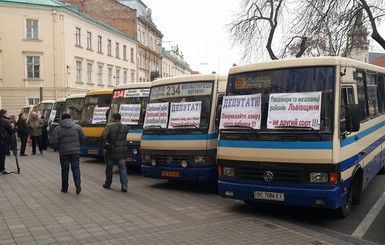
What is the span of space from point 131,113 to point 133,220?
5.82 m

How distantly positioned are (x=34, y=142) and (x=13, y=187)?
29.9 ft

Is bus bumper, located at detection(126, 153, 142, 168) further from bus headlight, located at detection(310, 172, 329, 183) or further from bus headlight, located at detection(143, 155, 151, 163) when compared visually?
bus headlight, located at detection(310, 172, 329, 183)

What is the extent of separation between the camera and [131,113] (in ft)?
41.2

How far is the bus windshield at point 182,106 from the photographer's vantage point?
9.55 metres

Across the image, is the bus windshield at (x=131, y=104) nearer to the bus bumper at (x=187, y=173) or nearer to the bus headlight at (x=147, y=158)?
the bus headlight at (x=147, y=158)

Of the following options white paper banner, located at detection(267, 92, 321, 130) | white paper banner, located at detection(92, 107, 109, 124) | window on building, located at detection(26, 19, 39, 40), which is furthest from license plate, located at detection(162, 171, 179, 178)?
window on building, located at detection(26, 19, 39, 40)

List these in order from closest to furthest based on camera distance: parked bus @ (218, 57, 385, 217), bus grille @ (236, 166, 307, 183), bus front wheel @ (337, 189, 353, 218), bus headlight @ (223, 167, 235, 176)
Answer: parked bus @ (218, 57, 385, 217) → bus grille @ (236, 166, 307, 183) → bus front wheel @ (337, 189, 353, 218) → bus headlight @ (223, 167, 235, 176)

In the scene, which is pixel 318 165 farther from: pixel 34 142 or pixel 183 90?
pixel 34 142

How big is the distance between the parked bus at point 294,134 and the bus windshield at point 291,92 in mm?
15

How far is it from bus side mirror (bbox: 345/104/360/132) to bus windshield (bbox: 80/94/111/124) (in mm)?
9416

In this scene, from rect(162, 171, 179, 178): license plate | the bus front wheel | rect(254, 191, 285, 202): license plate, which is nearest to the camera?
rect(254, 191, 285, 202): license plate

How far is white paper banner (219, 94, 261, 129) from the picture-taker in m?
7.30

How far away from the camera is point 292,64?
719 centimetres

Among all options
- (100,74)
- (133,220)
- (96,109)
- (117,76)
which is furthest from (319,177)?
(117,76)
